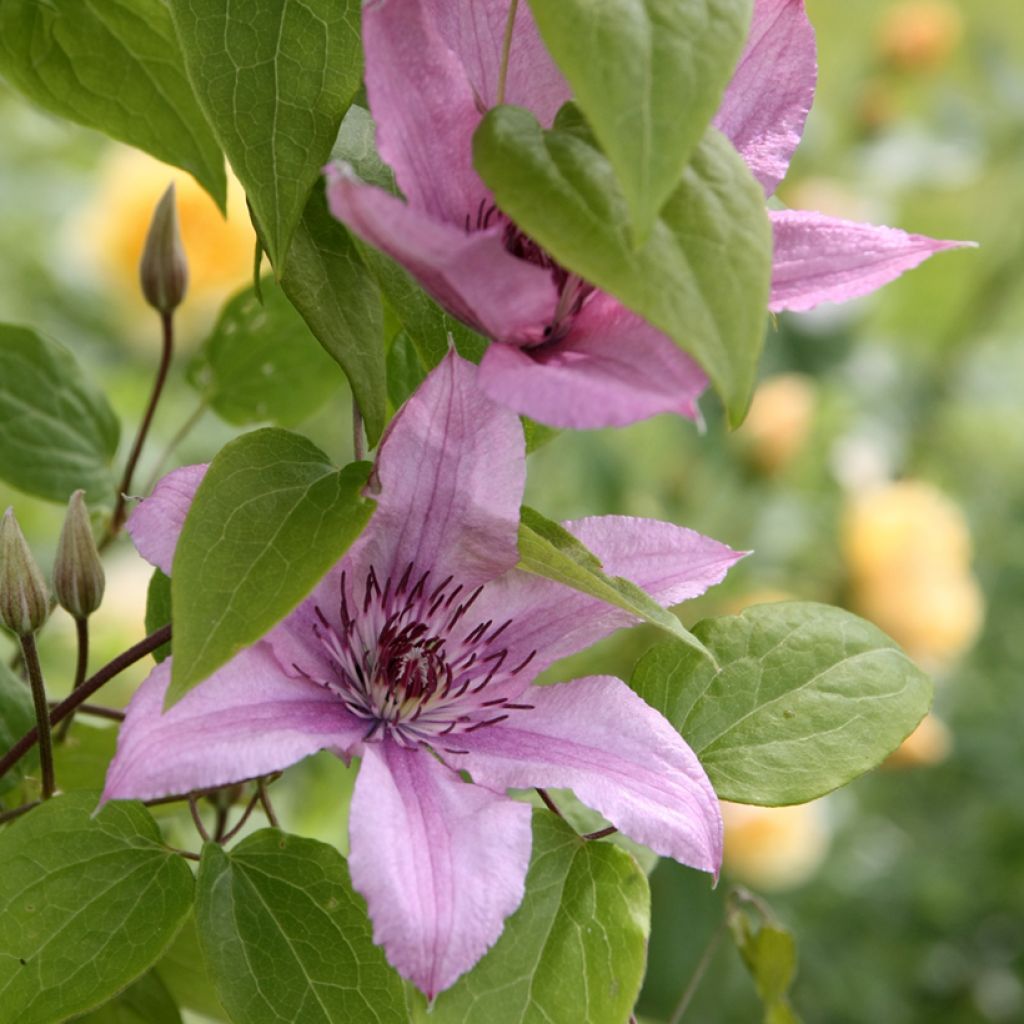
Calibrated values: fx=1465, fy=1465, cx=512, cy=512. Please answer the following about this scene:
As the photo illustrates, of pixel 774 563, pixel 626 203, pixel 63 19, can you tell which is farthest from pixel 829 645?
pixel 774 563

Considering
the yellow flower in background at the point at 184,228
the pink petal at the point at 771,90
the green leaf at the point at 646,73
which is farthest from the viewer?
the yellow flower in background at the point at 184,228

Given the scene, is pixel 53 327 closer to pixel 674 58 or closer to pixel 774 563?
pixel 774 563

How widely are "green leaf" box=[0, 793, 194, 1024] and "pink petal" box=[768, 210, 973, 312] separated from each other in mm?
214

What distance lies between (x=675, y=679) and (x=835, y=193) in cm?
98

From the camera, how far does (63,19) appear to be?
0.48m

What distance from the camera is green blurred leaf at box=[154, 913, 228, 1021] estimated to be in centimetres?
48

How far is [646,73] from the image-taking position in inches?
10.5

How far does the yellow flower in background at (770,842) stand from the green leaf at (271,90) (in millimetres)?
804

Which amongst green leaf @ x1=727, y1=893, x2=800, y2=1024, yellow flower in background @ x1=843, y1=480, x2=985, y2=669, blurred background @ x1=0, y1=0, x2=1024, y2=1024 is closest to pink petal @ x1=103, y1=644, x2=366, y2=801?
green leaf @ x1=727, y1=893, x2=800, y2=1024

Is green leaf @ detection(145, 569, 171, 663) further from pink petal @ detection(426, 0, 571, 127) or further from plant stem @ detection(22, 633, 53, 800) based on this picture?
pink petal @ detection(426, 0, 571, 127)

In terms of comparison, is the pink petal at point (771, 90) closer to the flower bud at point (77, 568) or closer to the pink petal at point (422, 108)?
the pink petal at point (422, 108)

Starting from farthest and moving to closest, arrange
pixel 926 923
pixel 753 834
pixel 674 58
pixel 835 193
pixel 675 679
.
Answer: pixel 926 923 < pixel 835 193 < pixel 753 834 < pixel 675 679 < pixel 674 58

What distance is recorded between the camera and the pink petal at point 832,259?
35 cm

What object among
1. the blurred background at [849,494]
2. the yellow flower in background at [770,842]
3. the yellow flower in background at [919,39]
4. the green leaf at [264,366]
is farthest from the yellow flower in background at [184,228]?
the yellow flower in background at [919,39]
